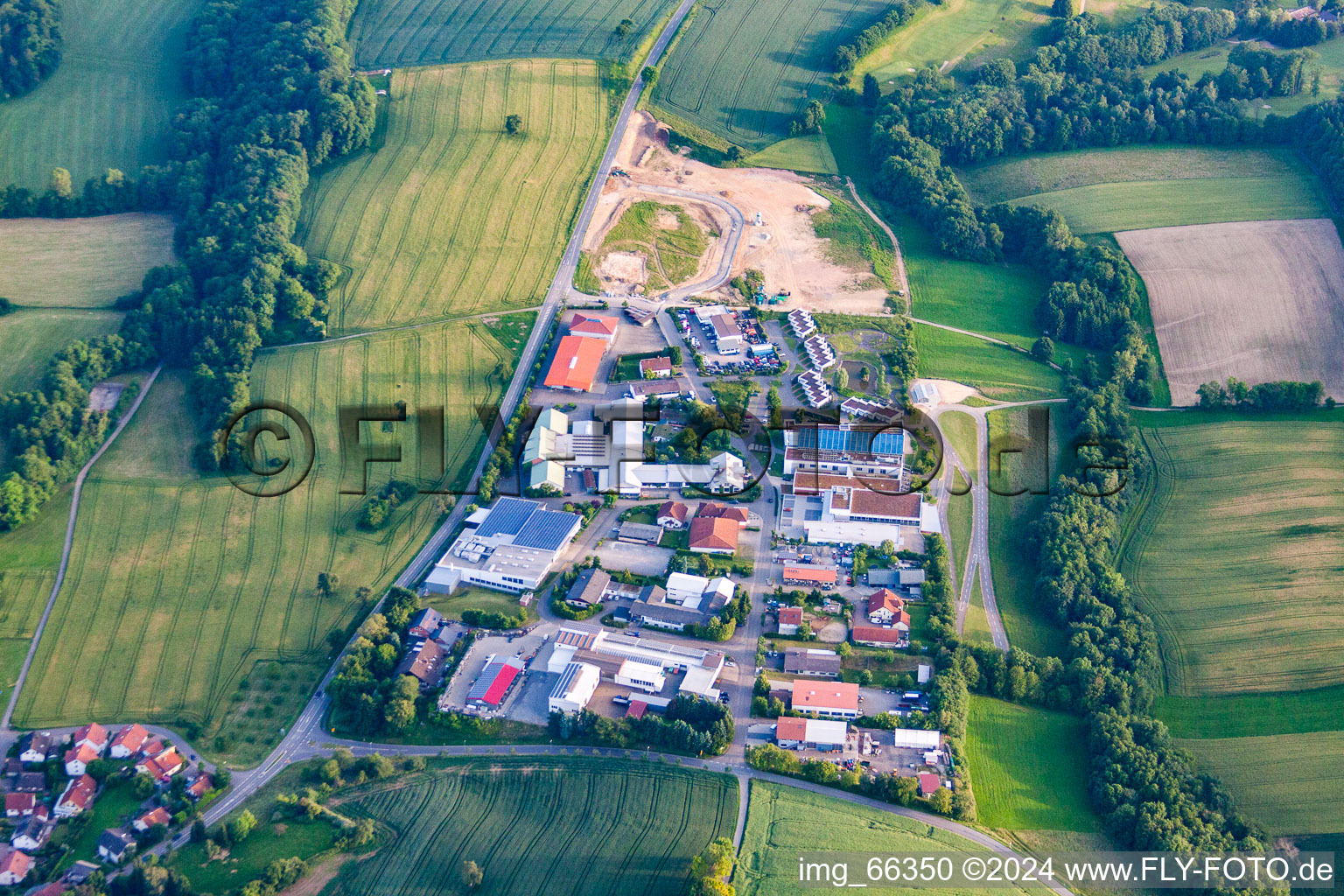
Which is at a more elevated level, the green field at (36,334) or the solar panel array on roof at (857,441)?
the green field at (36,334)

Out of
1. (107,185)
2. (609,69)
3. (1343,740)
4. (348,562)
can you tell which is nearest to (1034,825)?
(1343,740)

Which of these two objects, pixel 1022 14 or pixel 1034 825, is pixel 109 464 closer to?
pixel 1034 825

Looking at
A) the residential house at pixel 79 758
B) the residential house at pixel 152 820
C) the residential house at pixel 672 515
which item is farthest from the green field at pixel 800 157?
the residential house at pixel 152 820

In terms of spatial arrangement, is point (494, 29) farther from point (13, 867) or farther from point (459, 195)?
point (13, 867)

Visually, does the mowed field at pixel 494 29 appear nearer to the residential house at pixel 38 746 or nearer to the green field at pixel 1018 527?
the green field at pixel 1018 527

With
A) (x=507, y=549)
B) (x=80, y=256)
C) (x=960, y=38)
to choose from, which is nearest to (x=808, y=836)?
(x=507, y=549)

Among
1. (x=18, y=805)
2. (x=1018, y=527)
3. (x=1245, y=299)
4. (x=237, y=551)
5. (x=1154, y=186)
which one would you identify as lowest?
(x=18, y=805)
